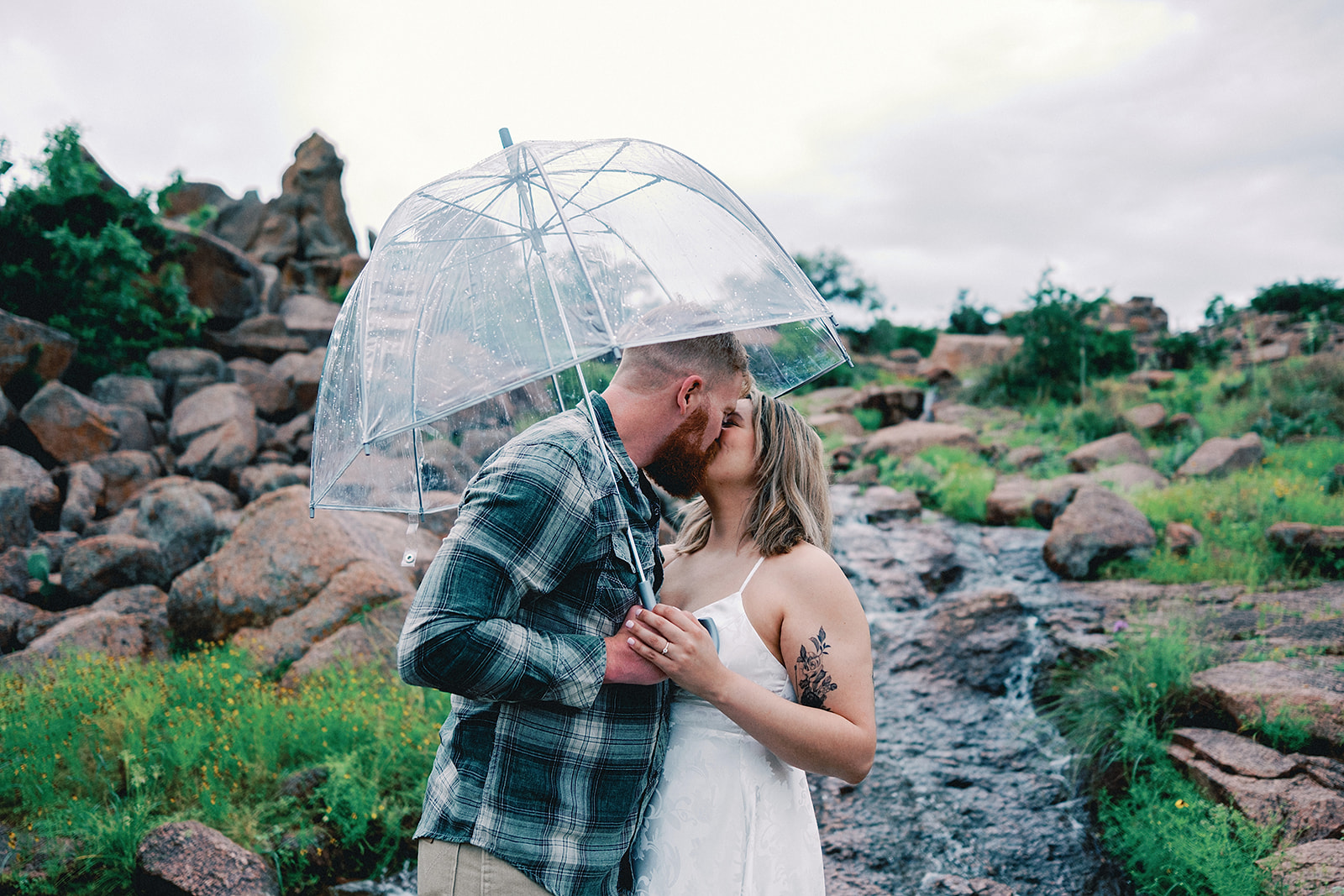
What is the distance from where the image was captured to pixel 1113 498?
27.9 feet

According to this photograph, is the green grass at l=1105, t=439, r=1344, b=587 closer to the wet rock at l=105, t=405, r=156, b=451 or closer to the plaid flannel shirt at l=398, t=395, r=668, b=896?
the plaid flannel shirt at l=398, t=395, r=668, b=896

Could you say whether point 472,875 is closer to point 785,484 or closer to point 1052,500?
point 785,484

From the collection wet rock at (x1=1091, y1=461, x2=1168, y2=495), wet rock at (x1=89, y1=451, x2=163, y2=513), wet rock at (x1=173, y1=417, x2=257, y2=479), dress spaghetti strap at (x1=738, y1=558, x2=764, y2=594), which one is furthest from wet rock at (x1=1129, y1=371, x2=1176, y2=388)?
wet rock at (x1=89, y1=451, x2=163, y2=513)

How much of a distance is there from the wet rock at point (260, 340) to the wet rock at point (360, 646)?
44.0 feet

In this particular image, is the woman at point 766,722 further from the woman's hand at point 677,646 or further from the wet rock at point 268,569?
the wet rock at point 268,569

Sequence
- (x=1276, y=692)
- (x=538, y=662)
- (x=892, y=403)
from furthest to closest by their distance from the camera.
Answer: (x=892, y=403) < (x=1276, y=692) < (x=538, y=662)

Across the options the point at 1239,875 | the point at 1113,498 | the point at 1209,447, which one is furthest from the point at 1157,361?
the point at 1239,875

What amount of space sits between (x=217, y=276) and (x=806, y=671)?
18967 millimetres

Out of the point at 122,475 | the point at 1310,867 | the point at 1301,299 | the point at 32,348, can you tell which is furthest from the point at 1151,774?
the point at 1301,299

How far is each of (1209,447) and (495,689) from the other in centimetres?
1206

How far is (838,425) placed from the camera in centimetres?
1523

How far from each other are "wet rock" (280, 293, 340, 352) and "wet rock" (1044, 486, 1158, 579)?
Result: 50.3 ft

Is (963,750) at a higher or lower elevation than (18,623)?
lower

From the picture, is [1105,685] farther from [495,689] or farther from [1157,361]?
[1157,361]
